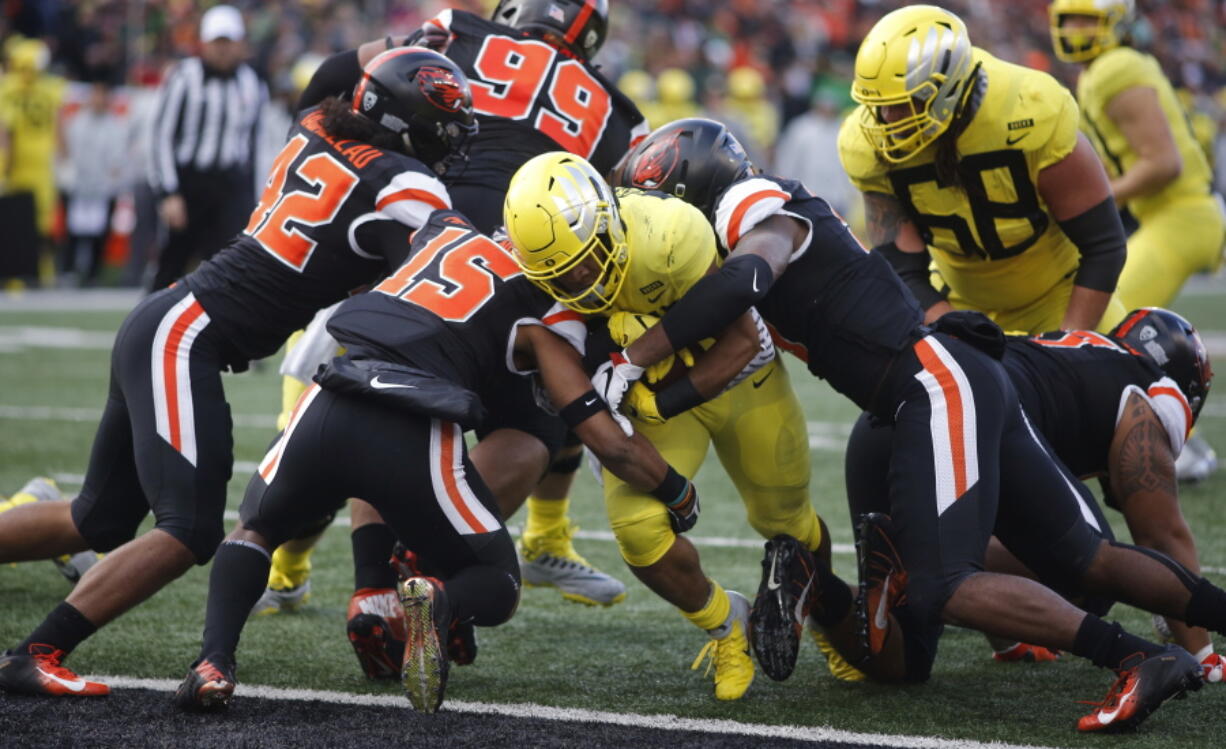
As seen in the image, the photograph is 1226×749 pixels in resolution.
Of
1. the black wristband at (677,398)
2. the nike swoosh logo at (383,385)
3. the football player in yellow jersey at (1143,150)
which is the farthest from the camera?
the football player in yellow jersey at (1143,150)

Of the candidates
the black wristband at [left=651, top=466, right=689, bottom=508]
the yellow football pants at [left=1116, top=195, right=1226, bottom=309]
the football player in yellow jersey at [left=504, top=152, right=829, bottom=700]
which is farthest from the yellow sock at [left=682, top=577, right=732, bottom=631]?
the yellow football pants at [left=1116, top=195, right=1226, bottom=309]

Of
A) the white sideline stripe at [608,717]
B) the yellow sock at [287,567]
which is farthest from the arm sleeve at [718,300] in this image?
the yellow sock at [287,567]

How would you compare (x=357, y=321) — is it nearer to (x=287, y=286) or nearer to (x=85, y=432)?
(x=287, y=286)

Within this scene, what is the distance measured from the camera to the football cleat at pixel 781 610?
3.66 meters

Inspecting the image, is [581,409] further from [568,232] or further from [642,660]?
[642,660]

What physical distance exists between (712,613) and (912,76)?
153 cm

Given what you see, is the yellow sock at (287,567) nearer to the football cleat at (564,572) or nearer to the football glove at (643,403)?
the football cleat at (564,572)

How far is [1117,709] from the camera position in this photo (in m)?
3.25

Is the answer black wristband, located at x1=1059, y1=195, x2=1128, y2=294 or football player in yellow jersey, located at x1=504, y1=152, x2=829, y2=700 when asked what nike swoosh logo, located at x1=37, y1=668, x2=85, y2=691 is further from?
black wristband, located at x1=1059, y1=195, x2=1128, y2=294

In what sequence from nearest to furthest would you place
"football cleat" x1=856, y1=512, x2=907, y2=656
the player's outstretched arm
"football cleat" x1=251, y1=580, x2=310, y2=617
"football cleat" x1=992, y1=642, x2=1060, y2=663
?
1. "football cleat" x1=856, y1=512, x2=907, y2=656
2. "football cleat" x1=992, y1=642, x2=1060, y2=663
3. the player's outstretched arm
4. "football cleat" x1=251, y1=580, x2=310, y2=617

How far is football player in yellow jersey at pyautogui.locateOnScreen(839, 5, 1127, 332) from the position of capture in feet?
13.7

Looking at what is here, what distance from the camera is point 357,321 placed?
3508 millimetres

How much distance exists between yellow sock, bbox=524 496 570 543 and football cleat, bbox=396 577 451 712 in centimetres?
157

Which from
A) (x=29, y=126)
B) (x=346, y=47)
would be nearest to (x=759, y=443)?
(x=29, y=126)
